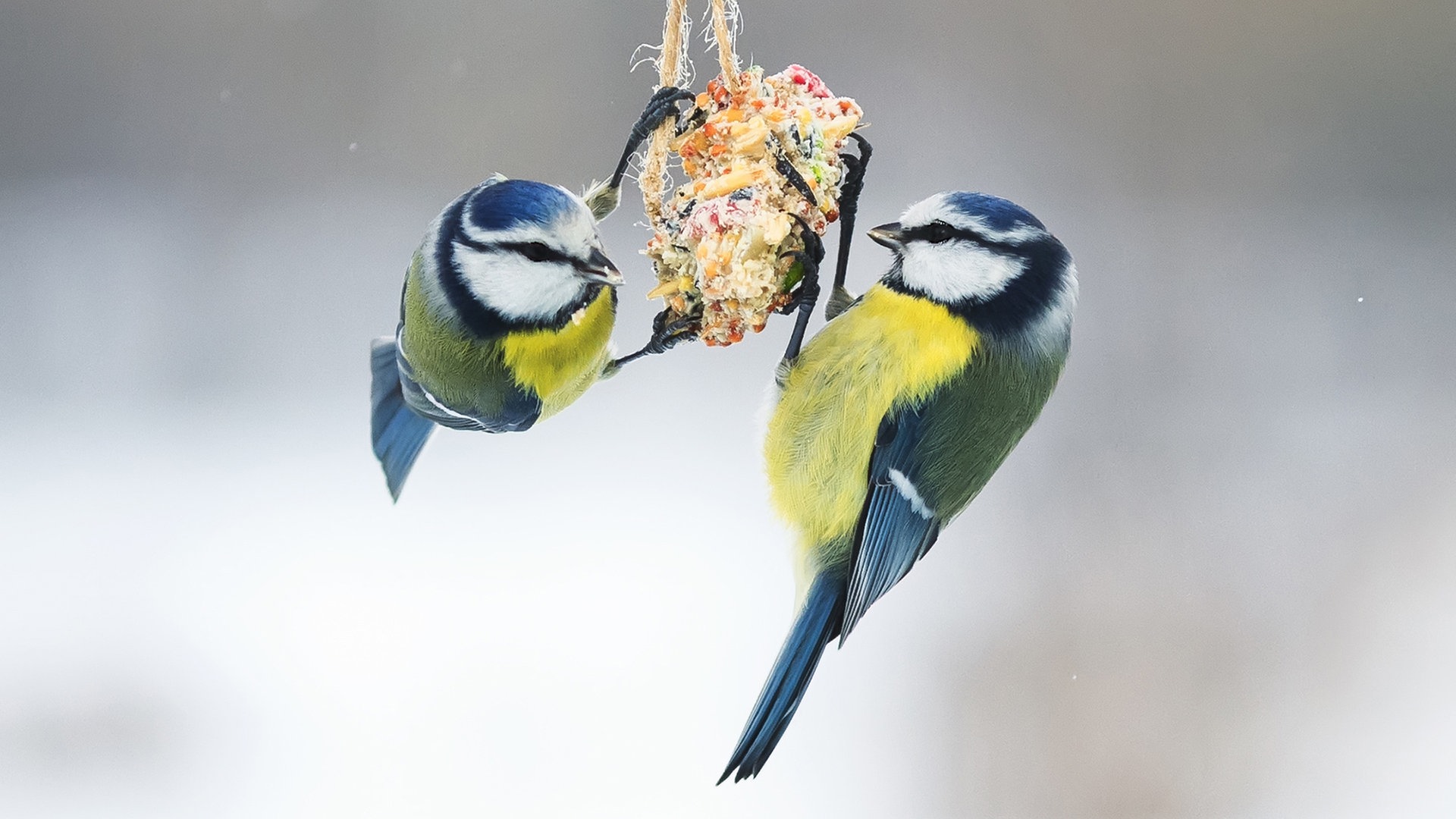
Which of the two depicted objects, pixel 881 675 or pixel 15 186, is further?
pixel 15 186

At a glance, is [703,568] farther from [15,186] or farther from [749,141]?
[15,186]

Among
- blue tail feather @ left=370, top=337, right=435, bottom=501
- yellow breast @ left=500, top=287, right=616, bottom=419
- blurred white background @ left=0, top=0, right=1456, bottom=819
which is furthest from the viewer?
blurred white background @ left=0, top=0, right=1456, bottom=819

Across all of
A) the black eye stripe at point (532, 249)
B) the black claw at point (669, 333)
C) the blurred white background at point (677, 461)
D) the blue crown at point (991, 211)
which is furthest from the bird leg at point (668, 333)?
the blurred white background at point (677, 461)

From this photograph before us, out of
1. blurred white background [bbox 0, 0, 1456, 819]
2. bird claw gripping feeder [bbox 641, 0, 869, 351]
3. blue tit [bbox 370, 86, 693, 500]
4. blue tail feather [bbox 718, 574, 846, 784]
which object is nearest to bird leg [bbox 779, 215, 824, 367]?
bird claw gripping feeder [bbox 641, 0, 869, 351]

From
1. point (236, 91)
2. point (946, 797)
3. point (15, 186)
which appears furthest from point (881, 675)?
point (15, 186)

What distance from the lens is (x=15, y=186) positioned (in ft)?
8.25

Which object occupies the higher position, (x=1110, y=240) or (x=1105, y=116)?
(x=1105, y=116)

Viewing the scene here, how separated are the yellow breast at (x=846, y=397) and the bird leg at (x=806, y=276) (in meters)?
0.05

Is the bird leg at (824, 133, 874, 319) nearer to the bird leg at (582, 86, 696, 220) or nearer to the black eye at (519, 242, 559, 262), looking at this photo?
the bird leg at (582, 86, 696, 220)

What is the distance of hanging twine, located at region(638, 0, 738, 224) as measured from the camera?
878mm

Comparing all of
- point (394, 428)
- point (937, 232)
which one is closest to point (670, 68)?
point (937, 232)

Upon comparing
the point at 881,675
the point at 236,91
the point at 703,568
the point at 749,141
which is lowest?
the point at 881,675

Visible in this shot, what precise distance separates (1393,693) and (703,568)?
1266 millimetres

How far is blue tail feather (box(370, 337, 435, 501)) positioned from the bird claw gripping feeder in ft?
1.26
